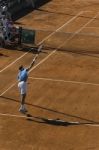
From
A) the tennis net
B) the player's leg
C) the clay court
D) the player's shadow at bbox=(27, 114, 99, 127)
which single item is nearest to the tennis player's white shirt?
the player's leg

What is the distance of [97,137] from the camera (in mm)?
18875

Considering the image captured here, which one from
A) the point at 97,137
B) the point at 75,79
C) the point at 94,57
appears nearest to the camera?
the point at 97,137

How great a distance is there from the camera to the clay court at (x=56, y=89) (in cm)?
1911

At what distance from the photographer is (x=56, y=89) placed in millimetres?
23812

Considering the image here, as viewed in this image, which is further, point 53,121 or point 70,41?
point 70,41

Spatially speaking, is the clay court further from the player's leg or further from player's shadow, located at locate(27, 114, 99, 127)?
the player's leg

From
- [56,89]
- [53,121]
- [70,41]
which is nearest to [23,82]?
[53,121]

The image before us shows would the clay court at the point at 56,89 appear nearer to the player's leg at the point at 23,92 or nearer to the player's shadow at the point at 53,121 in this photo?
the player's shadow at the point at 53,121

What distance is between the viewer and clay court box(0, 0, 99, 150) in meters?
19.1

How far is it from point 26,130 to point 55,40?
1313 centimetres

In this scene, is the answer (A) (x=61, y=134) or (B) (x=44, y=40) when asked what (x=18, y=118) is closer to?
(A) (x=61, y=134)

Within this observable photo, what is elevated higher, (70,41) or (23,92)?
(23,92)

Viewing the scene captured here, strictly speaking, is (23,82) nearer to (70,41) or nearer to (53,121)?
(53,121)

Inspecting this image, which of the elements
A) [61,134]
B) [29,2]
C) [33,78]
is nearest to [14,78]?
[33,78]
